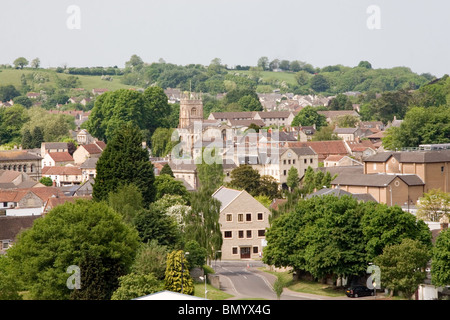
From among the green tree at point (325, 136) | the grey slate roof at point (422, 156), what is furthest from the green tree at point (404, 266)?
the green tree at point (325, 136)

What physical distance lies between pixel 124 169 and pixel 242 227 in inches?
339

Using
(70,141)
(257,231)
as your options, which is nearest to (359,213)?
(257,231)

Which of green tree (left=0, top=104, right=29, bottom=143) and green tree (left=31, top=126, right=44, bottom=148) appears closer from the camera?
green tree (left=31, top=126, right=44, bottom=148)

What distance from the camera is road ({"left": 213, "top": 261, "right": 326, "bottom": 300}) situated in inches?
1502

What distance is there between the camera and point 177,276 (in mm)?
35562

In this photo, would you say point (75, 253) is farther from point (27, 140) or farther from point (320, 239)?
point (27, 140)

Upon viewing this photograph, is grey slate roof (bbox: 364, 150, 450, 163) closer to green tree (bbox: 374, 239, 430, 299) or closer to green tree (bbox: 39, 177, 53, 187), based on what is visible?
green tree (bbox: 374, 239, 430, 299)

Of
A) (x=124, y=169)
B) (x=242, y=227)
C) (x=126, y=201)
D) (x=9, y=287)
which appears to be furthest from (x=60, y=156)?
(x=9, y=287)

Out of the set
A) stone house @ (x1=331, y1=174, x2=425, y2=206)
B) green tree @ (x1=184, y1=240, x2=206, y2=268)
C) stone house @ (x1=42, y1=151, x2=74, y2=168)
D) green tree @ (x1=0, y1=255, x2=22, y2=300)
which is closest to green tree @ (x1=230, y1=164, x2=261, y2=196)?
stone house @ (x1=331, y1=174, x2=425, y2=206)

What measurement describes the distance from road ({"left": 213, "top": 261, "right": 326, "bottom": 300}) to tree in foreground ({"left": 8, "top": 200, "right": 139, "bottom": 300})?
5.38 meters

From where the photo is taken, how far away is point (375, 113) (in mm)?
149000

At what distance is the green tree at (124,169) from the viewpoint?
55.4 metres

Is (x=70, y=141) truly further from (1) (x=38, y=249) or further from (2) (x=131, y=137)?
(1) (x=38, y=249)
